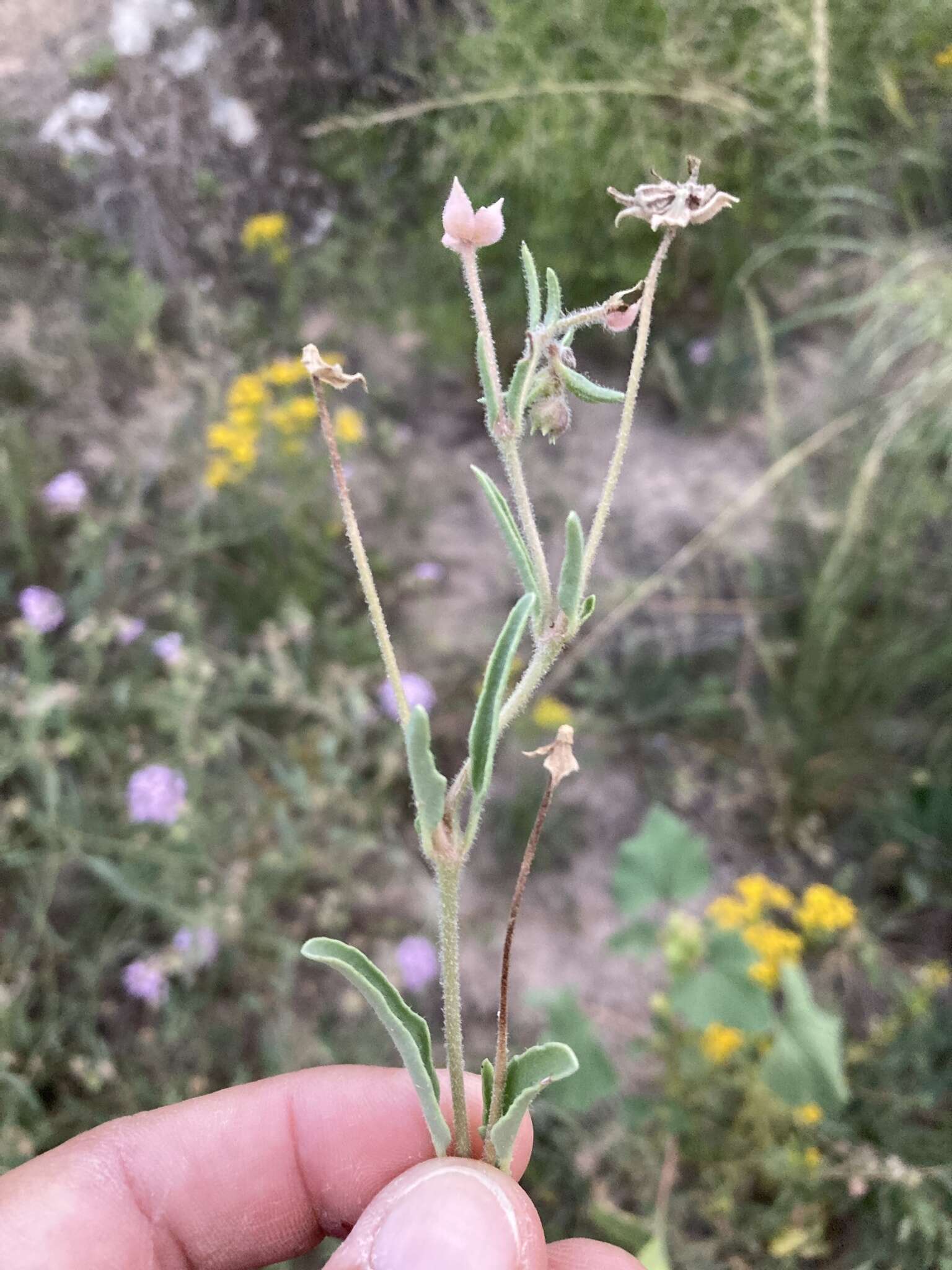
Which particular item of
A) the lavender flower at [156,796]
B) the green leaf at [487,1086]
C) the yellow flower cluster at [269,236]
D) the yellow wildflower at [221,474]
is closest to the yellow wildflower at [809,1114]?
the green leaf at [487,1086]

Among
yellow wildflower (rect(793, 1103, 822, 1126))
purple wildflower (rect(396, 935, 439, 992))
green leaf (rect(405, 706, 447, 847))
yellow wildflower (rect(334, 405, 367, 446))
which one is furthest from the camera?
yellow wildflower (rect(334, 405, 367, 446))

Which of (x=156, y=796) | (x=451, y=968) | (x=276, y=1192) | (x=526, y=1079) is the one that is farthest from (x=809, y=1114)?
(x=156, y=796)

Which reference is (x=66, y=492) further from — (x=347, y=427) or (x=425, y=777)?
(x=425, y=777)

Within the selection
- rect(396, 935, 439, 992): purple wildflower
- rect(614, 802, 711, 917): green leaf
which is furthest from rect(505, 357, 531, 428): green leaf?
rect(396, 935, 439, 992): purple wildflower

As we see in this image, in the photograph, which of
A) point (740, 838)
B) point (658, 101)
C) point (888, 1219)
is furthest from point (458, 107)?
point (888, 1219)

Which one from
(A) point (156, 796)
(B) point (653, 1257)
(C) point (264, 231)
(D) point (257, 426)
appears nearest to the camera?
(B) point (653, 1257)

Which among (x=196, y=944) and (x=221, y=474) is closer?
(x=196, y=944)

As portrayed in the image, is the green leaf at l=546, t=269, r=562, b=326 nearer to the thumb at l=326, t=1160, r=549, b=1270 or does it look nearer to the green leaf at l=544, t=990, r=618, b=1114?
the thumb at l=326, t=1160, r=549, b=1270
